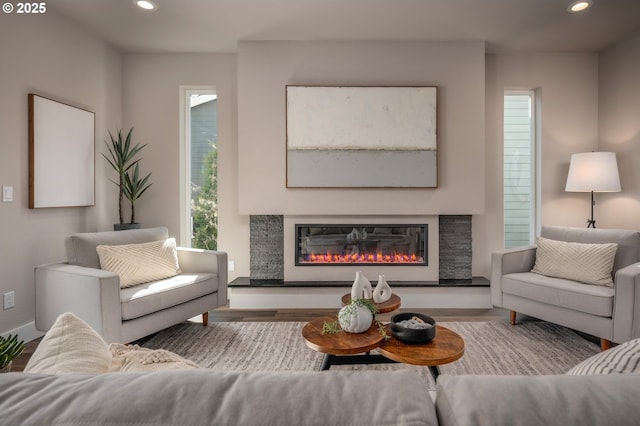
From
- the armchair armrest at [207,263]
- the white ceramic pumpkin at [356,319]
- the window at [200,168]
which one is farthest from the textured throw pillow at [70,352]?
the window at [200,168]

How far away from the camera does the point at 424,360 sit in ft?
5.82

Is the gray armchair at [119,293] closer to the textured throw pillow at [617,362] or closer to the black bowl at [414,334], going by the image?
the black bowl at [414,334]

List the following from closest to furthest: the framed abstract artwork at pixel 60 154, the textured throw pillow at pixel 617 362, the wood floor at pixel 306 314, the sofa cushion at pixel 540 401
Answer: the sofa cushion at pixel 540 401
the textured throw pillow at pixel 617 362
the framed abstract artwork at pixel 60 154
the wood floor at pixel 306 314

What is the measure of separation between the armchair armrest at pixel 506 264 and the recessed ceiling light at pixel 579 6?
6.85ft

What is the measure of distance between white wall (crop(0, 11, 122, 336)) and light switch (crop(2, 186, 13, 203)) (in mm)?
32

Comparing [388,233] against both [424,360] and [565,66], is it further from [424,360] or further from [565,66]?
[565,66]

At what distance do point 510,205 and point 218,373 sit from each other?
4415 millimetres

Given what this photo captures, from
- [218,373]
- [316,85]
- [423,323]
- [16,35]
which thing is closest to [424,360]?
[423,323]

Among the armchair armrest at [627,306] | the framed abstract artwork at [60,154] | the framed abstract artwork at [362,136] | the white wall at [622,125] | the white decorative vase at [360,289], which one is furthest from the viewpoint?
the framed abstract artwork at [362,136]

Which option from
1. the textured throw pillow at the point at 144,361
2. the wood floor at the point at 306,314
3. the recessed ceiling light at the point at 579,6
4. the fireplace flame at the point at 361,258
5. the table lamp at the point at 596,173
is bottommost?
the wood floor at the point at 306,314

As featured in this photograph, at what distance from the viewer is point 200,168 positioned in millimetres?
4359

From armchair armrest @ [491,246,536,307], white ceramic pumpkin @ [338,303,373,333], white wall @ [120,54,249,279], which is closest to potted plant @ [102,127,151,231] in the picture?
white wall @ [120,54,249,279]

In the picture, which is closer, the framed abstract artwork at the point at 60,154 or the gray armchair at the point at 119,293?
the gray armchair at the point at 119,293

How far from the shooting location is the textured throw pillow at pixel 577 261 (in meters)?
2.86
